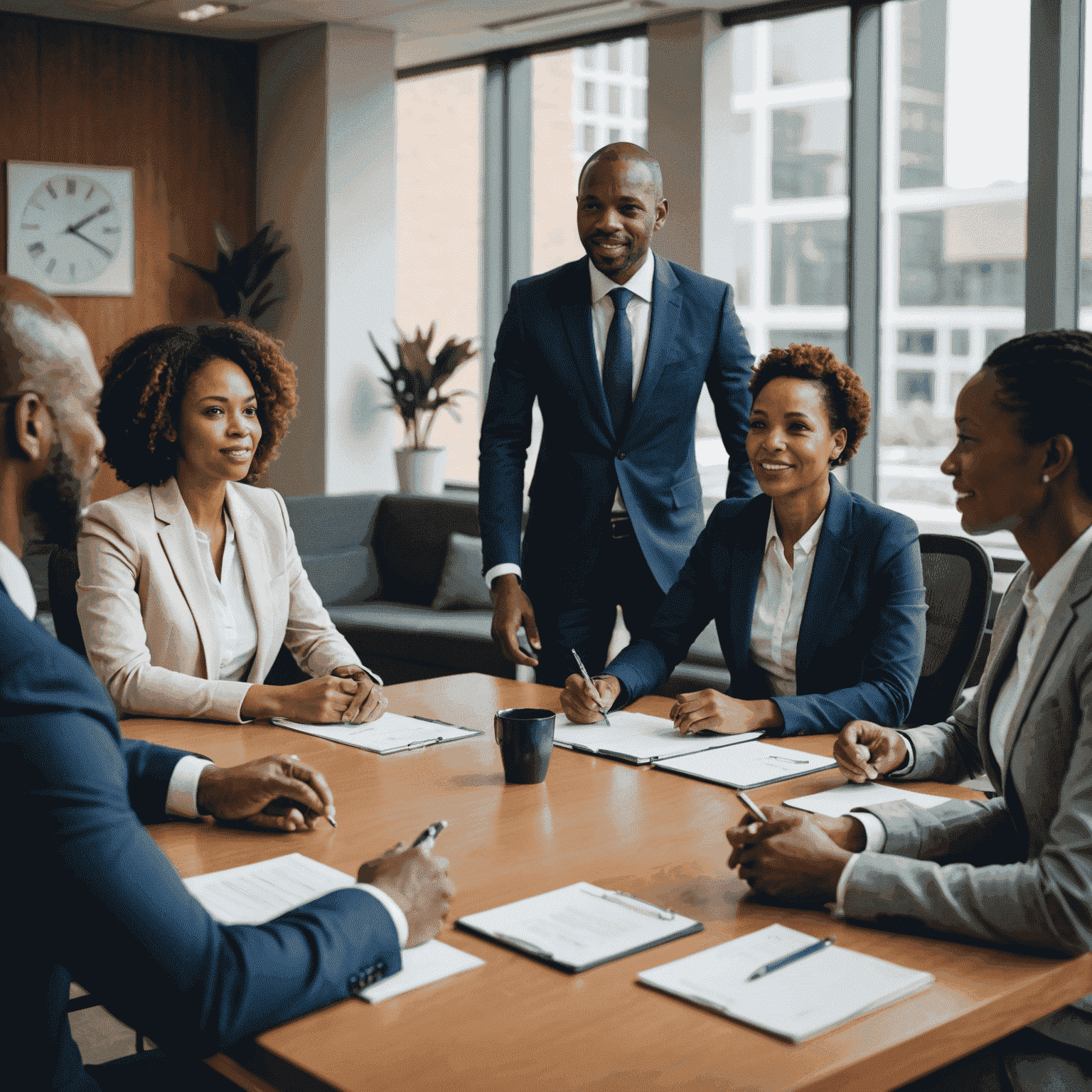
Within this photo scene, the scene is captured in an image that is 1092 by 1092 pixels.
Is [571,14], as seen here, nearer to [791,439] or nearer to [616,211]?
[616,211]

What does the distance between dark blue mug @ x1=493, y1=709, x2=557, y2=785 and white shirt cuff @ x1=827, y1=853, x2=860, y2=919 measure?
52 cm

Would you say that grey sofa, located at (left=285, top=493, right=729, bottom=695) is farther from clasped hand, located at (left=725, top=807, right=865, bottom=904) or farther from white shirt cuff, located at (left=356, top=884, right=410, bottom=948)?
white shirt cuff, located at (left=356, top=884, right=410, bottom=948)

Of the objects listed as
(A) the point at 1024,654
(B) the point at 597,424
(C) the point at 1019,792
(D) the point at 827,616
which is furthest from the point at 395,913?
(B) the point at 597,424

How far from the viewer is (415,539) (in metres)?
5.76

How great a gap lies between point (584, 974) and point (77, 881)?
0.44 meters

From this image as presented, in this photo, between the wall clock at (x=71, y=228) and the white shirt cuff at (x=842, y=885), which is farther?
the wall clock at (x=71, y=228)

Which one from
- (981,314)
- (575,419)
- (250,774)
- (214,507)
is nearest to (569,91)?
(981,314)

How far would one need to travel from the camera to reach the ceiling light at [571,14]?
5.69 metres

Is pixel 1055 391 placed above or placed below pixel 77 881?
above

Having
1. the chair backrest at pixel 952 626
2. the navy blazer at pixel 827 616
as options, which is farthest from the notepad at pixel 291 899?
the chair backrest at pixel 952 626

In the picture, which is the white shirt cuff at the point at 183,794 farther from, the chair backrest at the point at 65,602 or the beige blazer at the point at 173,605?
the chair backrest at the point at 65,602

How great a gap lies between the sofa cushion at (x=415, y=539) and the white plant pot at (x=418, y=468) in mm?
714

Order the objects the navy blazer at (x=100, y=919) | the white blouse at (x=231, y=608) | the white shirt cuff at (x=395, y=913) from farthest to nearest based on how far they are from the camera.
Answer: the white blouse at (x=231, y=608)
the white shirt cuff at (x=395, y=913)
the navy blazer at (x=100, y=919)

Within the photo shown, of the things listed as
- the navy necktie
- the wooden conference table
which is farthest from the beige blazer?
the navy necktie
